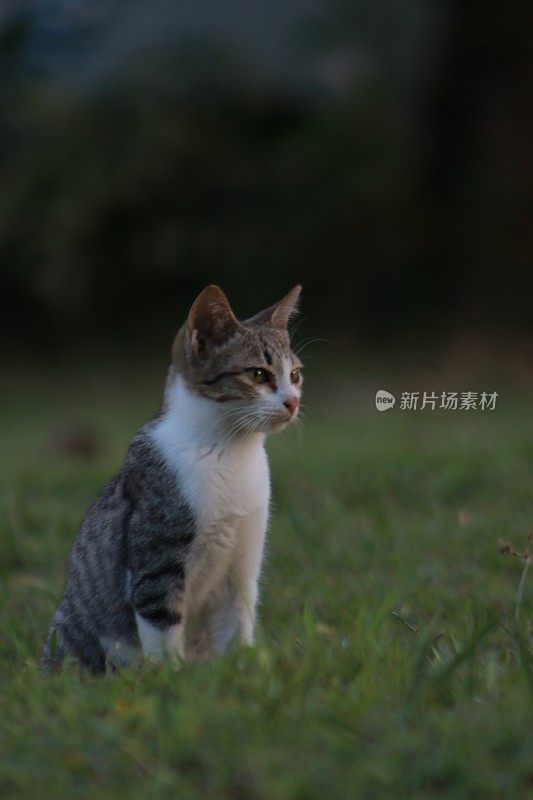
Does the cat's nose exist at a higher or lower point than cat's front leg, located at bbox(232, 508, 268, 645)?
higher

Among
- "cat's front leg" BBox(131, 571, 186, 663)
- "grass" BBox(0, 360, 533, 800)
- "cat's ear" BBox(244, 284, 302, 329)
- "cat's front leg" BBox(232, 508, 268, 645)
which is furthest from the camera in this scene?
"cat's ear" BBox(244, 284, 302, 329)

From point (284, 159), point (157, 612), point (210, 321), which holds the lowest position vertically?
point (157, 612)

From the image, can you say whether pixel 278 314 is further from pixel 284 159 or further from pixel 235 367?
pixel 284 159

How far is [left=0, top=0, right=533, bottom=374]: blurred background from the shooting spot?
11.4 m

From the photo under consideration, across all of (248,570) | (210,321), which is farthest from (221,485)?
(210,321)

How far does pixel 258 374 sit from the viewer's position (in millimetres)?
3441

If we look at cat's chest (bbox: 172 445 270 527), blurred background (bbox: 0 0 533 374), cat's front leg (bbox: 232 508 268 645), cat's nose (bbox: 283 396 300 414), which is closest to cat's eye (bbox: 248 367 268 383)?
cat's nose (bbox: 283 396 300 414)

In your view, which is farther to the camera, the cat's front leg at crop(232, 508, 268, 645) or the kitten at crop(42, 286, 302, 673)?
the cat's front leg at crop(232, 508, 268, 645)

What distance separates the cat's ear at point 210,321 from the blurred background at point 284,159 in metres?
7.80

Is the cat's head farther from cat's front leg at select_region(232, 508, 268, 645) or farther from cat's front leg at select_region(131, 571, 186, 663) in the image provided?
cat's front leg at select_region(131, 571, 186, 663)

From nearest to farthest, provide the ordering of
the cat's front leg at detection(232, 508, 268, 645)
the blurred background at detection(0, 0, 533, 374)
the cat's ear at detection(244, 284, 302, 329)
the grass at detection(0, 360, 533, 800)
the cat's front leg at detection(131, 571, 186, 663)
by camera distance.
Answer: the grass at detection(0, 360, 533, 800) → the cat's front leg at detection(131, 571, 186, 663) → the cat's front leg at detection(232, 508, 268, 645) → the cat's ear at detection(244, 284, 302, 329) → the blurred background at detection(0, 0, 533, 374)

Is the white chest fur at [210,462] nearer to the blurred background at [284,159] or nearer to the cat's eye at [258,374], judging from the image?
the cat's eye at [258,374]

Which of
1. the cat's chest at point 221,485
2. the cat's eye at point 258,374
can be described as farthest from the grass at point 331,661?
the cat's eye at point 258,374

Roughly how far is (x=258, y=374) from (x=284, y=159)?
844 cm
